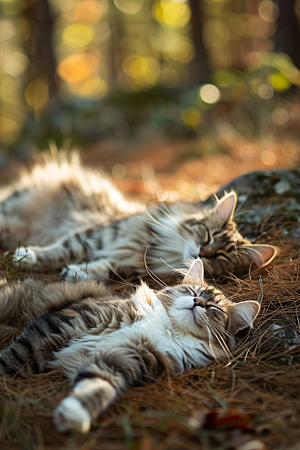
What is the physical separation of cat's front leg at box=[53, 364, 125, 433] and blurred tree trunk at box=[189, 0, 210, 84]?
11247 mm

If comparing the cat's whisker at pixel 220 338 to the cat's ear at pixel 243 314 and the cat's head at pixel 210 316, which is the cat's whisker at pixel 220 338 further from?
the cat's ear at pixel 243 314

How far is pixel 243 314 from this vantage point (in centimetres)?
234

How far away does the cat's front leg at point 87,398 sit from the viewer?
157 cm

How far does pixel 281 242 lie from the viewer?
373cm

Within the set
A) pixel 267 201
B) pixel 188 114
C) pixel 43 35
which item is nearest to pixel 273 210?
pixel 267 201

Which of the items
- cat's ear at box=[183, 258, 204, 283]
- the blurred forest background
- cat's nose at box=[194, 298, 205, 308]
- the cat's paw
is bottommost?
the blurred forest background

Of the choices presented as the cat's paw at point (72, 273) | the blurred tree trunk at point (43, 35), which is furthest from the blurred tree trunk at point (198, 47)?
the cat's paw at point (72, 273)

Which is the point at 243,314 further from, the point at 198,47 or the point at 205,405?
the point at 198,47

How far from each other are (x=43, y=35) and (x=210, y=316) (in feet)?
39.7

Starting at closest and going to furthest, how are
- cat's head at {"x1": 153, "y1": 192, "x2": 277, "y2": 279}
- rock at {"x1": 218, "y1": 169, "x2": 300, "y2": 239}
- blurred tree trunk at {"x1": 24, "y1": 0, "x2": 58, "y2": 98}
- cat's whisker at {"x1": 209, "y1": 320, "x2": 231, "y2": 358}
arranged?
cat's whisker at {"x1": 209, "y1": 320, "x2": 231, "y2": 358} → cat's head at {"x1": 153, "y1": 192, "x2": 277, "y2": 279} → rock at {"x1": 218, "y1": 169, "x2": 300, "y2": 239} → blurred tree trunk at {"x1": 24, "y1": 0, "x2": 58, "y2": 98}

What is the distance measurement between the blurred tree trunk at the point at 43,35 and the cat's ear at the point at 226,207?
34.5 feet

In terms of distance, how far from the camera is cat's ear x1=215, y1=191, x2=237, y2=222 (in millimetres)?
3363

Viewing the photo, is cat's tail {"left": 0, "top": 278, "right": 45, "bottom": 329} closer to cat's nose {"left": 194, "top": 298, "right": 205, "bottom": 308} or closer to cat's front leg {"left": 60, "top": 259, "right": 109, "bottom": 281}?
cat's front leg {"left": 60, "top": 259, "right": 109, "bottom": 281}

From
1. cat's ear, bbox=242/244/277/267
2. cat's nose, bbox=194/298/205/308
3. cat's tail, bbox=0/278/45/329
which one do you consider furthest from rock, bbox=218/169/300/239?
cat's tail, bbox=0/278/45/329
